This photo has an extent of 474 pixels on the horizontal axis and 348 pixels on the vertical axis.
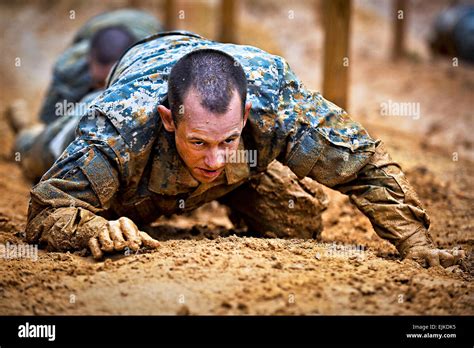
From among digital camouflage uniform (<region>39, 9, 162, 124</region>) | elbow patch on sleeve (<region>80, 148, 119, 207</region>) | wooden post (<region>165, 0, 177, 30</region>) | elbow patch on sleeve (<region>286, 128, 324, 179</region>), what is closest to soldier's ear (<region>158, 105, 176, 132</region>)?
elbow patch on sleeve (<region>80, 148, 119, 207</region>)

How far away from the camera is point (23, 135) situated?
6609 millimetres

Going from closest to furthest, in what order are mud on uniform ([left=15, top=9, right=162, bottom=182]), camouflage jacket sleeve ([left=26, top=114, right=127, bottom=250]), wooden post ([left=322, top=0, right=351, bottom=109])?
camouflage jacket sleeve ([left=26, top=114, right=127, bottom=250]) < mud on uniform ([left=15, top=9, right=162, bottom=182]) < wooden post ([left=322, top=0, right=351, bottom=109])

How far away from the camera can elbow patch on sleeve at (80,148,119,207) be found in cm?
334

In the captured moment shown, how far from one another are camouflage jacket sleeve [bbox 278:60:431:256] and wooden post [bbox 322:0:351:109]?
8.66 ft

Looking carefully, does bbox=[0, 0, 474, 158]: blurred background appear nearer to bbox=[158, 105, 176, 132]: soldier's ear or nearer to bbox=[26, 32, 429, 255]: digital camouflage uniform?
bbox=[26, 32, 429, 255]: digital camouflage uniform

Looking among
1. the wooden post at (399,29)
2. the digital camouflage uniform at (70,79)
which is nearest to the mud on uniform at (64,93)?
the digital camouflage uniform at (70,79)

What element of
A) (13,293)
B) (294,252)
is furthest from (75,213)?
(294,252)

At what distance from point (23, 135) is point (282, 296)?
173 inches

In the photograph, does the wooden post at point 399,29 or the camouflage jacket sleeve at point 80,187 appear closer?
the camouflage jacket sleeve at point 80,187

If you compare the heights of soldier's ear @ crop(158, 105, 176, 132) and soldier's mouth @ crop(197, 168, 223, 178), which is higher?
soldier's ear @ crop(158, 105, 176, 132)

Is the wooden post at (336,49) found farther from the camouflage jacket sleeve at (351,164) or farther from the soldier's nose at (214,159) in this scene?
the soldier's nose at (214,159)

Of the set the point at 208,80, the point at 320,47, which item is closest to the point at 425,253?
the point at 208,80

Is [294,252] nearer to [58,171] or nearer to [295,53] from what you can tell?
[58,171]

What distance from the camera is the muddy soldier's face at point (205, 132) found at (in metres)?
3.27
